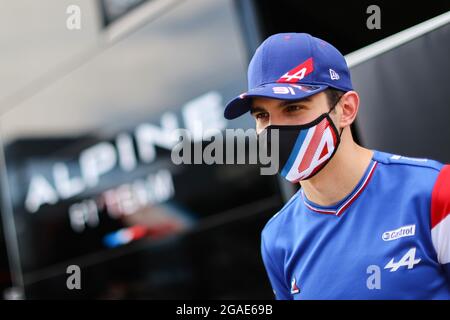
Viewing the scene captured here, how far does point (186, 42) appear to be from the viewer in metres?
4.88

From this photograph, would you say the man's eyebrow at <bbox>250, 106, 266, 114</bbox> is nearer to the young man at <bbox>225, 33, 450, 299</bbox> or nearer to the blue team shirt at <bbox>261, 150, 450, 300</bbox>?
the young man at <bbox>225, 33, 450, 299</bbox>

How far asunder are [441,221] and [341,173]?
35cm

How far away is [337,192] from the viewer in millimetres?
1949

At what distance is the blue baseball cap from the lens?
189cm

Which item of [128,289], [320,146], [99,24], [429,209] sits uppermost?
[99,24]

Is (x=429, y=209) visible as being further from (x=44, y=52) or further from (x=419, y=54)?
(x=44, y=52)

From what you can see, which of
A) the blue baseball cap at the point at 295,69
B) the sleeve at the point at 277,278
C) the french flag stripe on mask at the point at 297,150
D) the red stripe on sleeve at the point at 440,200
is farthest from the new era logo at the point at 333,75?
the sleeve at the point at 277,278

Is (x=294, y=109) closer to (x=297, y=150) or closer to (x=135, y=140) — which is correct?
(x=297, y=150)

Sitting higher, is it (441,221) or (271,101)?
(271,101)

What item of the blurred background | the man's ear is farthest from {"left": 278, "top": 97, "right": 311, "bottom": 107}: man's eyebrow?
the blurred background

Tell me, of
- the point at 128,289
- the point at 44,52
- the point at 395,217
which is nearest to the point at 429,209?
the point at 395,217

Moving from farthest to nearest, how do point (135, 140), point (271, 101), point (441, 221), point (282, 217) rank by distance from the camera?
point (135, 140) → point (282, 217) → point (271, 101) → point (441, 221)

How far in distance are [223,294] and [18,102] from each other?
3184 mm

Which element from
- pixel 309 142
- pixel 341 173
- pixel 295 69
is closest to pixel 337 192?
pixel 341 173
